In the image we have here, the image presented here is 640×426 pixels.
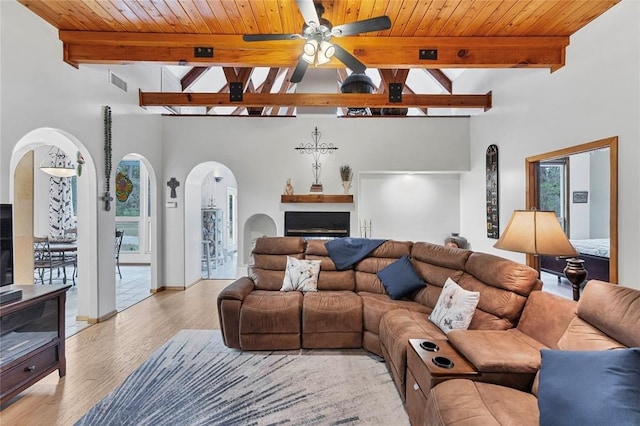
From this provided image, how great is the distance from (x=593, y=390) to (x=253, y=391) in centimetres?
211

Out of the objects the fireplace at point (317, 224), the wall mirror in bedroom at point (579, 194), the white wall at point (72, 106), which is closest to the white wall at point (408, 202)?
Result: the fireplace at point (317, 224)

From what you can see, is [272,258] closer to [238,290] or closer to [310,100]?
[238,290]

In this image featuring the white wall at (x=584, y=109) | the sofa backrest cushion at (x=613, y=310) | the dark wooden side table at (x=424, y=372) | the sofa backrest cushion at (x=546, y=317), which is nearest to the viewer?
the sofa backrest cushion at (x=613, y=310)

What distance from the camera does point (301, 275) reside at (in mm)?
3594

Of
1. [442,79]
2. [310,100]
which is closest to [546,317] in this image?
[310,100]

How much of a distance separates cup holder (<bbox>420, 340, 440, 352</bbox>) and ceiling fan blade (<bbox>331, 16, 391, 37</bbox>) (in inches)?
91.2

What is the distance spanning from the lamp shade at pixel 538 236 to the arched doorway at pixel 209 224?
195 inches

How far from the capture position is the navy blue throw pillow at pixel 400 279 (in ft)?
10.7

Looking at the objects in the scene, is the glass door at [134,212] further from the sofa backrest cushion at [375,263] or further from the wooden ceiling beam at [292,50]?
the sofa backrest cushion at [375,263]

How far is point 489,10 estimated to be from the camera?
9.77 ft

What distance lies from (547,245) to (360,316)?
5.58 feet

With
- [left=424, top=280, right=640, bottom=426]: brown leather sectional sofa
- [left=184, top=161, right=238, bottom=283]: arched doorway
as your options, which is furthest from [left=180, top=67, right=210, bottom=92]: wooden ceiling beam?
[left=424, top=280, right=640, bottom=426]: brown leather sectional sofa

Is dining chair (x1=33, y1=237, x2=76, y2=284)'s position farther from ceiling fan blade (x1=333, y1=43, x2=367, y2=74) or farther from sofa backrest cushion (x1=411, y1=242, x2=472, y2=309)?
sofa backrest cushion (x1=411, y1=242, x2=472, y2=309)

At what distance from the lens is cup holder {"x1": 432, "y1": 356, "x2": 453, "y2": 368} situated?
175cm
